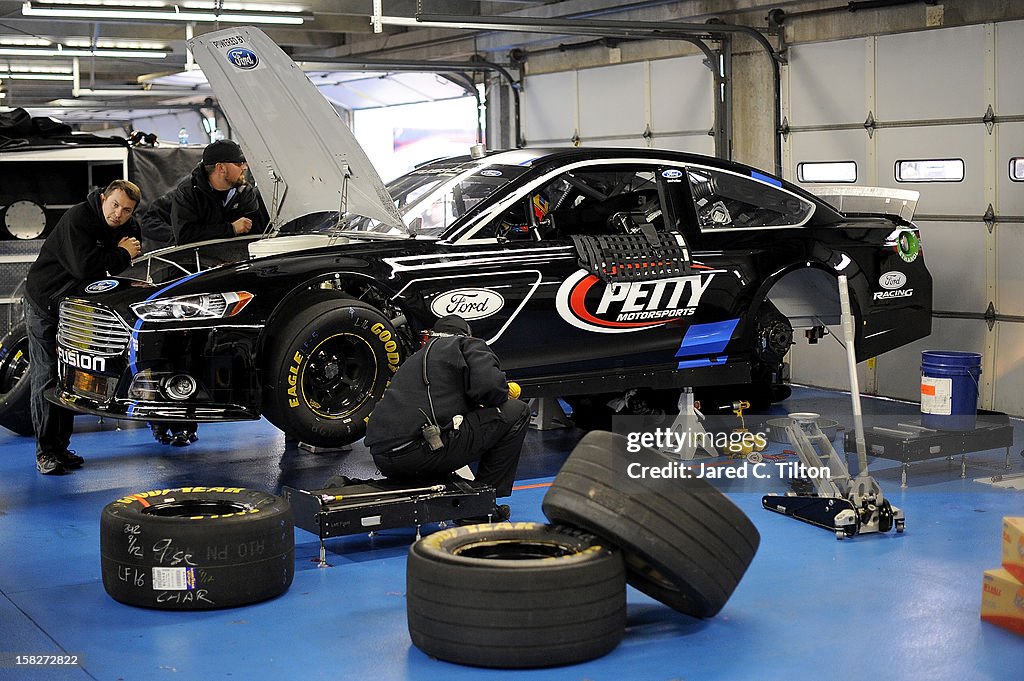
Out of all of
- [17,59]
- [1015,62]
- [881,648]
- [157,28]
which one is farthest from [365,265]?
[17,59]

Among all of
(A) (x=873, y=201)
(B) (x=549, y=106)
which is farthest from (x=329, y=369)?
(B) (x=549, y=106)

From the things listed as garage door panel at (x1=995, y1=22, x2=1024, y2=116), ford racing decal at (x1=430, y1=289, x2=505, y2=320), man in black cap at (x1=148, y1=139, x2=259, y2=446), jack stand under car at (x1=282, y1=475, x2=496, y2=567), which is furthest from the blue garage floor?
garage door panel at (x1=995, y1=22, x2=1024, y2=116)

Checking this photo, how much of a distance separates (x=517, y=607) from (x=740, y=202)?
466 centimetres

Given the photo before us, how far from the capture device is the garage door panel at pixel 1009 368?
963cm

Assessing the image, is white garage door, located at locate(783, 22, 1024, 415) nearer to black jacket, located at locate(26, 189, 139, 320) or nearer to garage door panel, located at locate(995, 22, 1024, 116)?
garage door panel, located at locate(995, 22, 1024, 116)

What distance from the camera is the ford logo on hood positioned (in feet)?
28.1

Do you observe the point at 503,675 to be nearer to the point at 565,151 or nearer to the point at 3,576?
the point at 3,576

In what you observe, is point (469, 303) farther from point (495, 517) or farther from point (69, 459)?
point (69, 459)

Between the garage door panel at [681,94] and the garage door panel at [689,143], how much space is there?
90mm

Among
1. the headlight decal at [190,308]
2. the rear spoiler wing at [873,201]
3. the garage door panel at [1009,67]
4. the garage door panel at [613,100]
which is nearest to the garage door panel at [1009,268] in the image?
the garage door panel at [1009,67]

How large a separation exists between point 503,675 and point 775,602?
136 cm

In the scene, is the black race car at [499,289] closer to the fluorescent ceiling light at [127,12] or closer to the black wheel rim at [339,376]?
the black wheel rim at [339,376]

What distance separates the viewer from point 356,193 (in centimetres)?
745

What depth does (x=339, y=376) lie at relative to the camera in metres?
6.94
